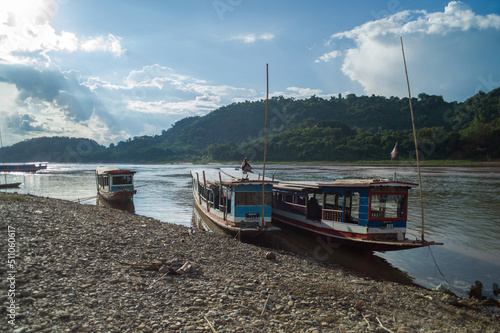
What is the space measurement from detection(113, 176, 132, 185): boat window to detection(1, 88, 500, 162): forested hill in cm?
7177

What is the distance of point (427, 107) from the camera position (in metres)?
125

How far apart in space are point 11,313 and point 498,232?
71.8 ft

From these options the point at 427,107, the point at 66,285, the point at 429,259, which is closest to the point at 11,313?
the point at 66,285

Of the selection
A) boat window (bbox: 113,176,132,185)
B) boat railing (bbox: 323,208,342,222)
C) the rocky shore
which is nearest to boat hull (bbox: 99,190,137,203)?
boat window (bbox: 113,176,132,185)

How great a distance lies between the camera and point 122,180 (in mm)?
26672

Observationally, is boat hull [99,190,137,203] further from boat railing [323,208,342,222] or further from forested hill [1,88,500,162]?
forested hill [1,88,500,162]

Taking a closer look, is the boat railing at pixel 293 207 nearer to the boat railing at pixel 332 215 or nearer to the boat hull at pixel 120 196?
the boat railing at pixel 332 215

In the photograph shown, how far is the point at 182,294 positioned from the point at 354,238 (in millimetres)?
8615

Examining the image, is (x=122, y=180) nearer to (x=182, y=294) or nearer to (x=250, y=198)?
(x=250, y=198)

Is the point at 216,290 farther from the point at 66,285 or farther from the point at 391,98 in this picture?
the point at 391,98

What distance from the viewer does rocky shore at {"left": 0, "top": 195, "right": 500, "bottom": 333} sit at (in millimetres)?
5906

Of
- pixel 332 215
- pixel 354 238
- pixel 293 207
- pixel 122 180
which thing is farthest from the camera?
pixel 122 180

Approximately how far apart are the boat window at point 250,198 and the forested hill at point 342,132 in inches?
2832

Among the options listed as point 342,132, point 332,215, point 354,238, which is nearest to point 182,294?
point 354,238
